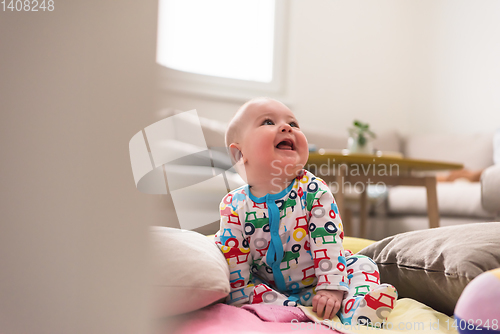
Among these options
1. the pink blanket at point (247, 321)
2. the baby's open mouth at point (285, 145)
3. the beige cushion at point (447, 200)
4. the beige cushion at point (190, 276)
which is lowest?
the beige cushion at point (447, 200)

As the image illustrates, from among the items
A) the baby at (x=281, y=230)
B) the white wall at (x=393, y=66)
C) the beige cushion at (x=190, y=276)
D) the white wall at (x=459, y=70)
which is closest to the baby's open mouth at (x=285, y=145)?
the baby at (x=281, y=230)

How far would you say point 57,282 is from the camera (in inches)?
6.5

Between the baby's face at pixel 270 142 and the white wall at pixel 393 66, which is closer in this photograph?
the baby's face at pixel 270 142

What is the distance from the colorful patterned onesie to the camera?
76cm

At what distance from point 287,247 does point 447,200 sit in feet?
6.69

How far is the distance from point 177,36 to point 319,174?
1.56 meters

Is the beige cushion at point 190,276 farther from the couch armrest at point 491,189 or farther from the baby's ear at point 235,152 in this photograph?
the couch armrest at point 491,189

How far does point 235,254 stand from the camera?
0.81 metres

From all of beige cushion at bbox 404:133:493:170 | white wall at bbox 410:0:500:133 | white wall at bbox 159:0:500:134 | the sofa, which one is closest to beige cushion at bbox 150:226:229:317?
the sofa

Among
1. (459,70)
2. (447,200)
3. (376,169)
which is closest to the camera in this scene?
(376,169)

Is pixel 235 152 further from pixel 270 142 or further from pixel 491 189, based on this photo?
pixel 491 189

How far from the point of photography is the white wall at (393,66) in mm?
3512

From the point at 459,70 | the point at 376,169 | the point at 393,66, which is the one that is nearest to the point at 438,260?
the point at 376,169

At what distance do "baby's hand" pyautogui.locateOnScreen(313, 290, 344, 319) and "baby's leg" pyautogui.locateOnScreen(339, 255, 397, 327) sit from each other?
2 centimetres
